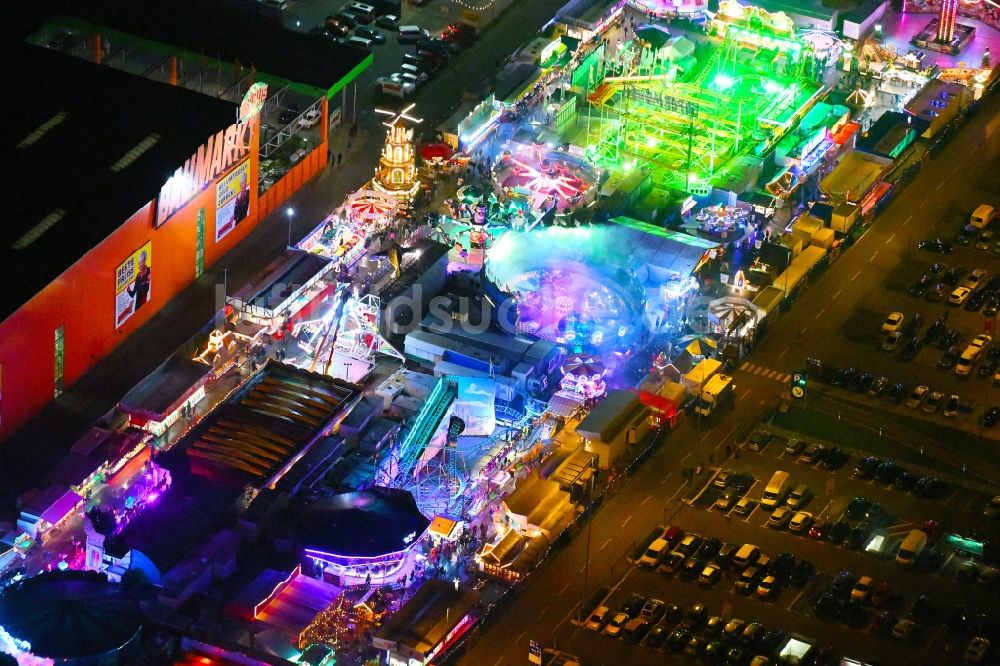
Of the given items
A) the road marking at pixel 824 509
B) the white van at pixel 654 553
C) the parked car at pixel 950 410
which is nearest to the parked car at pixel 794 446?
the road marking at pixel 824 509

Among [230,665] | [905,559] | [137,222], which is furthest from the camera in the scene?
[137,222]

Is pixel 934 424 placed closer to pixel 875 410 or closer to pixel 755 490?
pixel 875 410

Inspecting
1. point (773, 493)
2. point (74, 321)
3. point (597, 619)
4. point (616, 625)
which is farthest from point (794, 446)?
point (74, 321)

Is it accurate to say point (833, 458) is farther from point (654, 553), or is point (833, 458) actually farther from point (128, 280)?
point (128, 280)

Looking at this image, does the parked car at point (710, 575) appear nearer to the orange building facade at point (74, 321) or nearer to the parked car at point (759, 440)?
the parked car at point (759, 440)

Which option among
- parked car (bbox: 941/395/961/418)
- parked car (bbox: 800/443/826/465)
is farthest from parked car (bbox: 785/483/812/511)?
parked car (bbox: 941/395/961/418)

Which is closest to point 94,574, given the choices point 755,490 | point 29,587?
point 29,587
